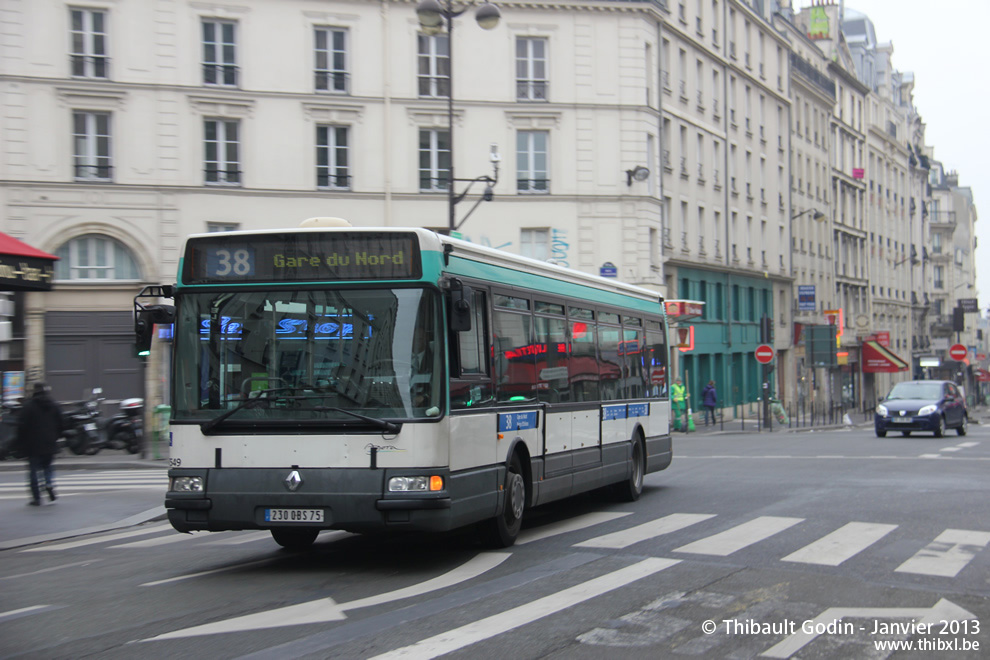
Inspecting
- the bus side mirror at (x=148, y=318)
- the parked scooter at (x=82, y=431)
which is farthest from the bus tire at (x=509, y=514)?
the parked scooter at (x=82, y=431)

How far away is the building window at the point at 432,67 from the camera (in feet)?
117

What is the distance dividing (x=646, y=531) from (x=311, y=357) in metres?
4.28

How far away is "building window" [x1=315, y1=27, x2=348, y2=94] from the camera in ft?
114

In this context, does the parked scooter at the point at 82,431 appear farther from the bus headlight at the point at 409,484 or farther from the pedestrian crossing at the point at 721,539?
the bus headlight at the point at 409,484

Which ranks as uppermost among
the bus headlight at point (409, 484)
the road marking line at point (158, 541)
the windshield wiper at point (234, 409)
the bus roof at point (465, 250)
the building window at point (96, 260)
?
the building window at point (96, 260)

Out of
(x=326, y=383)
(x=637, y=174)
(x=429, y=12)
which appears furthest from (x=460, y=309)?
(x=637, y=174)

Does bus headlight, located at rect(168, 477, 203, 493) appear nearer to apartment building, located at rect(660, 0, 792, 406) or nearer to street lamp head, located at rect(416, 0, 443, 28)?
street lamp head, located at rect(416, 0, 443, 28)

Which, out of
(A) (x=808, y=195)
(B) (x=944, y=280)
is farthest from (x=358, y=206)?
(B) (x=944, y=280)

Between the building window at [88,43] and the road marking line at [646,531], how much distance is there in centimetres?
2533

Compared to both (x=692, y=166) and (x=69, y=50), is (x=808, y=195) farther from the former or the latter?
(x=69, y=50)

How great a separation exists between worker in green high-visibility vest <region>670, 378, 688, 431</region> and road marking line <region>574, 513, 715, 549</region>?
2404 cm

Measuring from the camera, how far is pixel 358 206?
34.8m

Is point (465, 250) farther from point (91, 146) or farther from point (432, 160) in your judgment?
point (432, 160)

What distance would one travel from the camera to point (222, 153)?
110 ft
